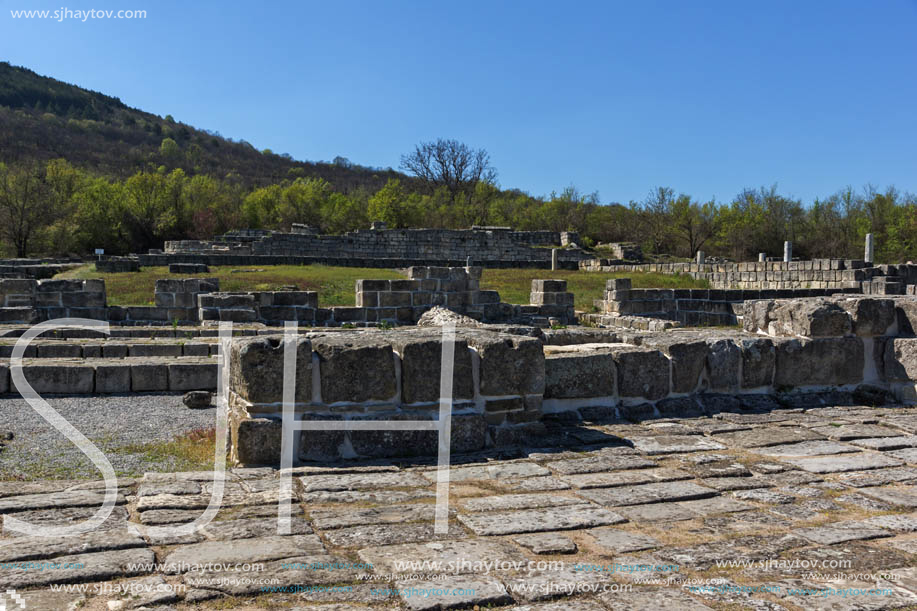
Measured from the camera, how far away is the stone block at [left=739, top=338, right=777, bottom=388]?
21.8 ft

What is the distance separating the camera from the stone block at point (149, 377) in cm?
895

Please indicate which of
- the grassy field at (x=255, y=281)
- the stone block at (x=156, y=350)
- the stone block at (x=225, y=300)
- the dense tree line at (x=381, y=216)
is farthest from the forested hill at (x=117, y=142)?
the stone block at (x=156, y=350)

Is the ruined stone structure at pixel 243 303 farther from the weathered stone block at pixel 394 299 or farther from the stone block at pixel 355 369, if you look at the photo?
the stone block at pixel 355 369

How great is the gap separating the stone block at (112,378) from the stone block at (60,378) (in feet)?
0.29

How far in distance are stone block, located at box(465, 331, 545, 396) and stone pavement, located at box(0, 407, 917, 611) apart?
53cm

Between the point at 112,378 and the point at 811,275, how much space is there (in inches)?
904

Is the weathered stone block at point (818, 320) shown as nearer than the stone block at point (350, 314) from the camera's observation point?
Yes

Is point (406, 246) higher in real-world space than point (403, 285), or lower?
higher

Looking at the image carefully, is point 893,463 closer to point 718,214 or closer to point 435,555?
point 435,555

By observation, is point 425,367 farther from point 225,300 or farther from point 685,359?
point 225,300

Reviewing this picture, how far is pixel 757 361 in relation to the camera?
6.67 metres

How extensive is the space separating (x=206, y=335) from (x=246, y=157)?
318 feet

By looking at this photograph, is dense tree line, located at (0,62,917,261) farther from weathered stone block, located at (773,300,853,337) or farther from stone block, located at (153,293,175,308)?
weathered stone block, located at (773,300,853,337)
